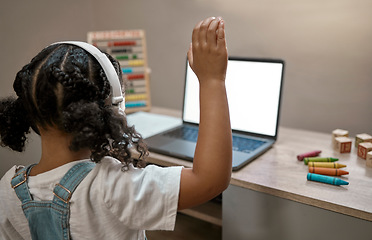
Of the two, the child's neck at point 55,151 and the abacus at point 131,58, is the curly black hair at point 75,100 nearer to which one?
the child's neck at point 55,151

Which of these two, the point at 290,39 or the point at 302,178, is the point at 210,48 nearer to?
the point at 302,178

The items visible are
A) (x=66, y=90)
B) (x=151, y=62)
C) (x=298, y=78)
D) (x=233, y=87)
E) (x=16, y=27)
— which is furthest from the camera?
(x=151, y=62)

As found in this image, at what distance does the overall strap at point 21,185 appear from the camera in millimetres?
722

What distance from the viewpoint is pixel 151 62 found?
1976 millimetres

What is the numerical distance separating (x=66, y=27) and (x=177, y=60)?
0.55 m

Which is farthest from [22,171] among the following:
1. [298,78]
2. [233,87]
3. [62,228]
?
[298,78]

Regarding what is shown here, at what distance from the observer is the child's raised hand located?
66 centimetres

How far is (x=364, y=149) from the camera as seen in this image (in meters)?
1.15

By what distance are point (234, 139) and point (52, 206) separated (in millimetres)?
770

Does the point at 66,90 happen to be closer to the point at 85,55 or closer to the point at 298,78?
the point at 85,55

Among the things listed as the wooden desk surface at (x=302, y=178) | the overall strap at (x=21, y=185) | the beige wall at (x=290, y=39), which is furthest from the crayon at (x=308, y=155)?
the overall strap at (x=21, y=185)

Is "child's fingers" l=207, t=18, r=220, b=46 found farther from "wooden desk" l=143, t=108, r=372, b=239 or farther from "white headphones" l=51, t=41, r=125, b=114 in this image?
"wooden desk" l=143, t=108, r=372, b=239

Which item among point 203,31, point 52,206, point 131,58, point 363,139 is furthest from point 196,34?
point 131,58

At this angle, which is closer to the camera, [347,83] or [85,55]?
[85,55]
